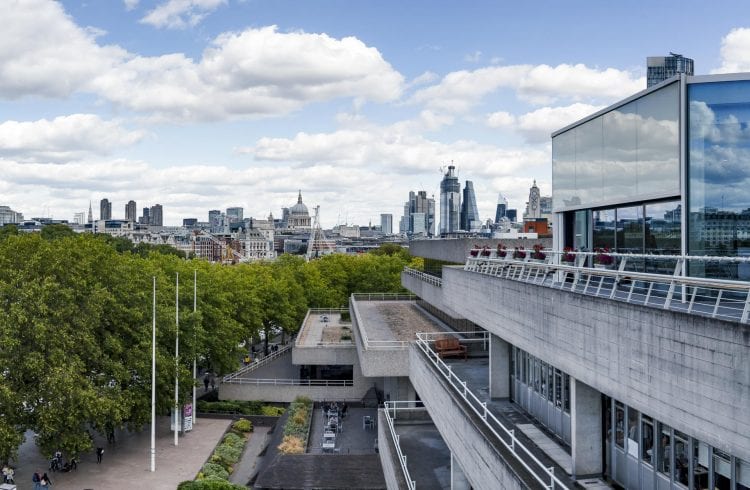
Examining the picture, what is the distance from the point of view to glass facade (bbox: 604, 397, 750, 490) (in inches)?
410

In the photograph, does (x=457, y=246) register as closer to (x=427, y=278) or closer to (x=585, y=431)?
(x=427, y=278)

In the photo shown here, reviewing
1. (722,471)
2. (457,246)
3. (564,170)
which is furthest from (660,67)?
(722,471)

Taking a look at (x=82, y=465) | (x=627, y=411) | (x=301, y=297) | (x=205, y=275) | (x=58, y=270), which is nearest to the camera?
(x=627, y=411)

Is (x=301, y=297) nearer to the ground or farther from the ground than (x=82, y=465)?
farther from the ground

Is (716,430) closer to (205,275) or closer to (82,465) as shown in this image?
(82,465)

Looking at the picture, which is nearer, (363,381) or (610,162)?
(610,162)

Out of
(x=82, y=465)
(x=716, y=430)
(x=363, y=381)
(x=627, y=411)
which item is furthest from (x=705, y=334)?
(x=363, y=381)

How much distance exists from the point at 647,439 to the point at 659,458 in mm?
562

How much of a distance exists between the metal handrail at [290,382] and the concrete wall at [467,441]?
23.3m

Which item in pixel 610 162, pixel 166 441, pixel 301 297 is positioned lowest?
pixel 166 441

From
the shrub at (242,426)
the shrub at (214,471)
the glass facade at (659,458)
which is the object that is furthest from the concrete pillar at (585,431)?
the shrub at (242,426)

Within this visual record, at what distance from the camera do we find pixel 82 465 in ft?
113

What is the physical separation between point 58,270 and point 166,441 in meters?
13.5

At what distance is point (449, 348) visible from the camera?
28484mm
